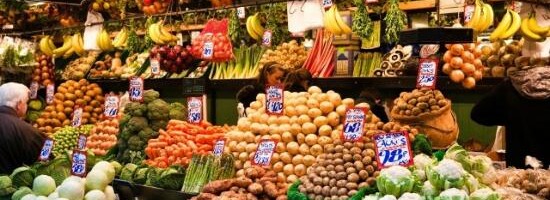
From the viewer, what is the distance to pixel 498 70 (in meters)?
6.50

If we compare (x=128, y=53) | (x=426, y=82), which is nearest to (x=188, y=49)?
(x=128, y=53)

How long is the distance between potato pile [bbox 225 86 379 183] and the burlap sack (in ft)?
2.43

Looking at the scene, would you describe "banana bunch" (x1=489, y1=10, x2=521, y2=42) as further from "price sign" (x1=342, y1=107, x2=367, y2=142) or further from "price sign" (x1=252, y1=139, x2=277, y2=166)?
"price sign" (x1=252, y1=139, x2=277, y2=166)

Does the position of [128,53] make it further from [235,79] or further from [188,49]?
[235,79]

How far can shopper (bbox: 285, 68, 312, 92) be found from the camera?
21.7 ft

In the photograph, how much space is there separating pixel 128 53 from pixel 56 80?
1.21 metres

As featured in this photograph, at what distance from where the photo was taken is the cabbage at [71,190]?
4.11 metres

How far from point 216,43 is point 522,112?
372 centimetres

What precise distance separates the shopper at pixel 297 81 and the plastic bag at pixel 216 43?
1112 millimetres

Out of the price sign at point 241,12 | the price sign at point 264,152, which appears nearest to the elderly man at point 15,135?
the price sign at point 264,152

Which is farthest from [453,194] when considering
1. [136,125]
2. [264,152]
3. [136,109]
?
[136,109]

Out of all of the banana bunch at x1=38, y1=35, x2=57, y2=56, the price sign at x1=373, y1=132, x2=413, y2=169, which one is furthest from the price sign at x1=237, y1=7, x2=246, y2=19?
the price sign at x1=373, y1=132, x2=413, y2=169

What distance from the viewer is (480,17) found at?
20.4ft

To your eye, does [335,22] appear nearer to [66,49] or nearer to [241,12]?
[241,12]
